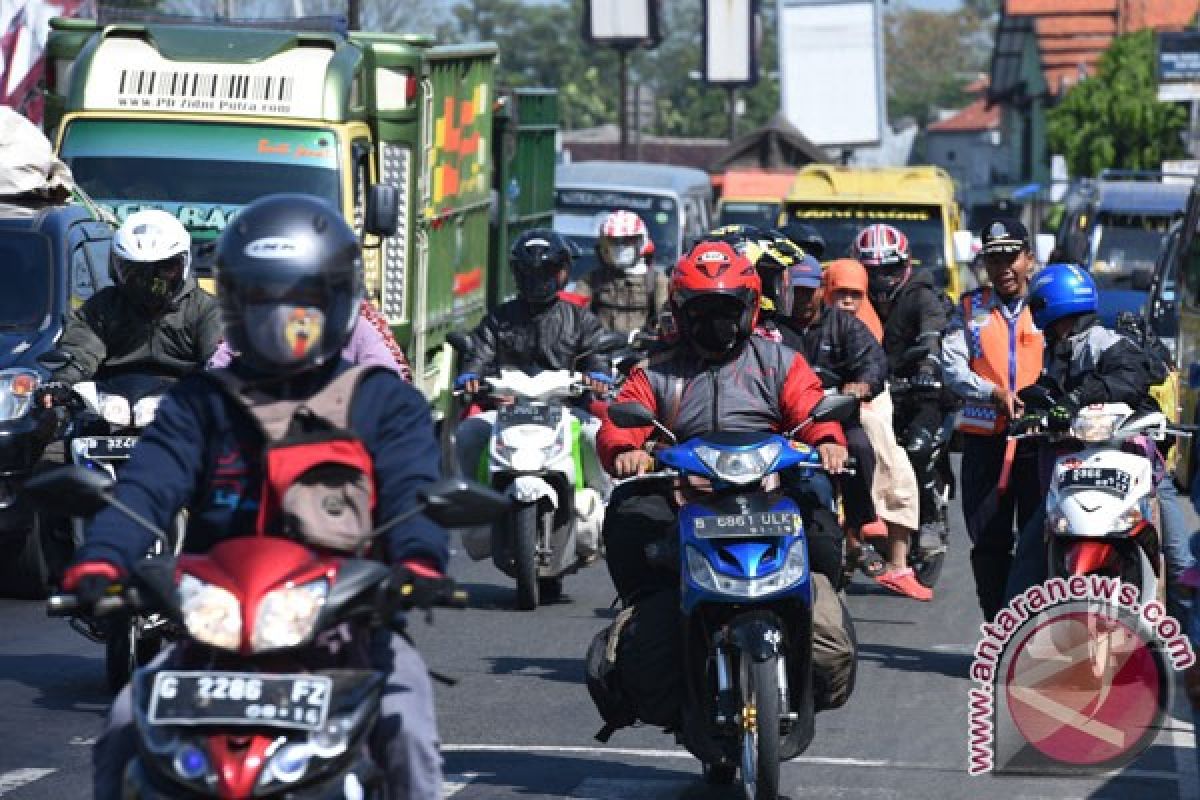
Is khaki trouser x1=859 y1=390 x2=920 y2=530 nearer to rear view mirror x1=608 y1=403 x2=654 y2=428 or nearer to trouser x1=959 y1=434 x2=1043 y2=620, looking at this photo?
trouser x1=959 y1=434 x2=1043 y2=620

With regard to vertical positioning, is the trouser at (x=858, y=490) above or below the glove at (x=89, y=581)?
below

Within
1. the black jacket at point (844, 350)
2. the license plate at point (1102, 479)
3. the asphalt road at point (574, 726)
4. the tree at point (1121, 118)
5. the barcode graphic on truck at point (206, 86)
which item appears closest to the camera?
the asphalt road at point (574, 726)

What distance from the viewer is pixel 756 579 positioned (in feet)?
25.6

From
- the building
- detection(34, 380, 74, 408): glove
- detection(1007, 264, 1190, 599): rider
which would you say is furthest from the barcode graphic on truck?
the building

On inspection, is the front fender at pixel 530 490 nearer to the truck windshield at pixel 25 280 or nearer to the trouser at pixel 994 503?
the truck windshield at pixel 25 280

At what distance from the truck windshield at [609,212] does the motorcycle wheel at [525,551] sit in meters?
17.0

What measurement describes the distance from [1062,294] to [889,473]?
3420 millimetres

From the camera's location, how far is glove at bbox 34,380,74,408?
1077cm

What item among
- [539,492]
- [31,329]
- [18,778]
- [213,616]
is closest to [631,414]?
[18,778]

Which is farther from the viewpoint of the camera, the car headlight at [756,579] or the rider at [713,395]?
the rider at [713,395]

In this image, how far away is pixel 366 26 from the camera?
181 feet

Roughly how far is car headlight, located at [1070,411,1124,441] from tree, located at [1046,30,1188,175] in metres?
57.4

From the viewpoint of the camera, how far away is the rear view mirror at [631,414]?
26.3ft

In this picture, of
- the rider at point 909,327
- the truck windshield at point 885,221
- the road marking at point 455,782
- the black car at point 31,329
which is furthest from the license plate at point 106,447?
the truck windshield at point 885,221
